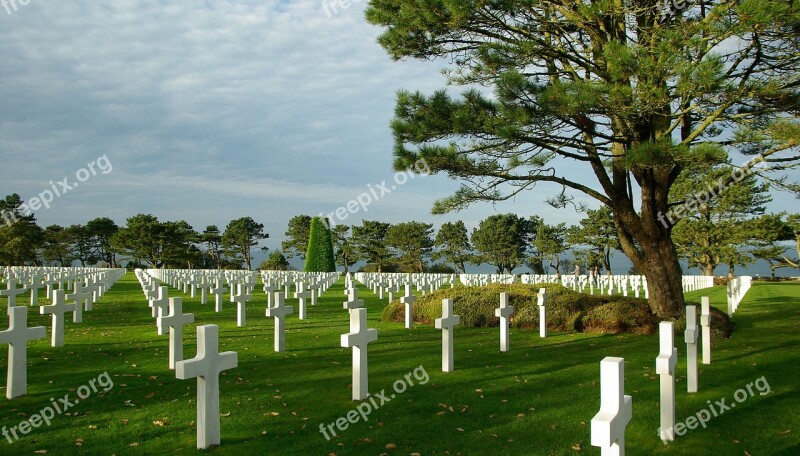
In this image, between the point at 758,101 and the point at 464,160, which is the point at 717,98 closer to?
the point at 758,101

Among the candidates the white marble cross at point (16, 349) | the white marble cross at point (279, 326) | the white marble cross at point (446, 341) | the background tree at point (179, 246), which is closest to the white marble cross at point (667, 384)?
the white marble cross at point (446, 341)

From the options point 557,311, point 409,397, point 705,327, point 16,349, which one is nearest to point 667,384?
point 409,397

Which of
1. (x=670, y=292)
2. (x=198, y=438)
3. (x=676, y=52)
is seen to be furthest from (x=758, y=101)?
(x=198, y=438)

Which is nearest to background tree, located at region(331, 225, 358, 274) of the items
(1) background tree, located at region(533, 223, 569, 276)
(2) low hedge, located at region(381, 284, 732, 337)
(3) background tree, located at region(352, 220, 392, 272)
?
(3) background tree, located at region(352, 220, 392, 272)

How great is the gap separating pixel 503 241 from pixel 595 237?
11053mm

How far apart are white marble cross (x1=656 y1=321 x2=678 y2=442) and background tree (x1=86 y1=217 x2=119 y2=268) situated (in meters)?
67.3

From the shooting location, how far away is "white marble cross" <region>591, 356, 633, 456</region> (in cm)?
285

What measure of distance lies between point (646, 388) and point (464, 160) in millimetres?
4845

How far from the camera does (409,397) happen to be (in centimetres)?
566

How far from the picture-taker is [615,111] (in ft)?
25.5

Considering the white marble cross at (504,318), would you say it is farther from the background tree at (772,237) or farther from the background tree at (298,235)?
the background tree at (298,235)

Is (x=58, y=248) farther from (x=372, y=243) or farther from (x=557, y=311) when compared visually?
(x=557, y=311)

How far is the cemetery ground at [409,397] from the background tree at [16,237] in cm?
4399

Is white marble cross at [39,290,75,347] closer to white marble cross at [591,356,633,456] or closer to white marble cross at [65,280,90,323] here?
white marble cross at [65,280,90,323]
